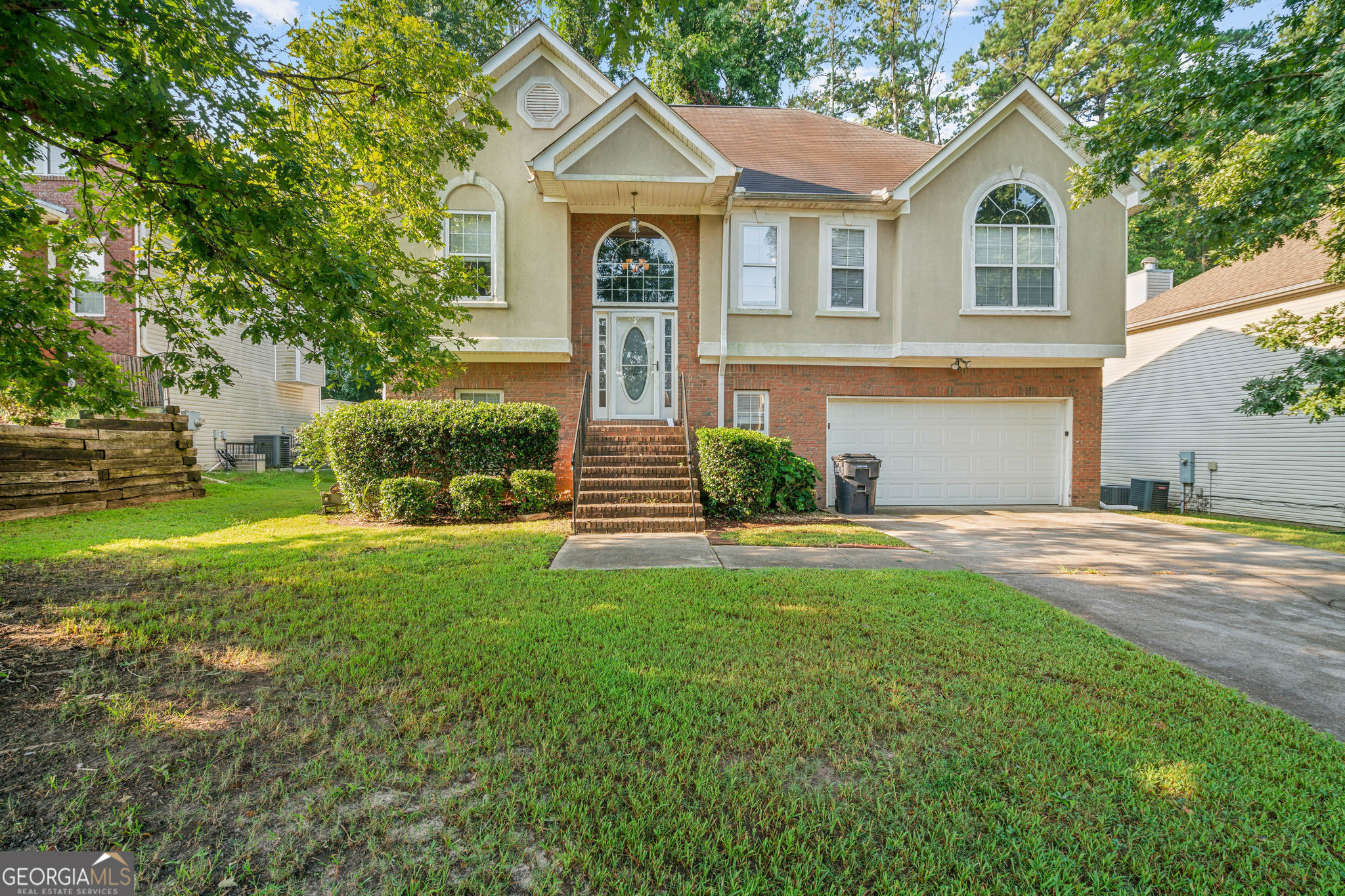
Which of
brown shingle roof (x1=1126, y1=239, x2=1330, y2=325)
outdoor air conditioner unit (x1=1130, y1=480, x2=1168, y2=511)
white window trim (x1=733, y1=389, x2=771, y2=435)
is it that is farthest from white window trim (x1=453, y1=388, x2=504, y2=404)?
outdoor air conditioner unit (x1=1130, y1=480, x2=1168, y2=511)

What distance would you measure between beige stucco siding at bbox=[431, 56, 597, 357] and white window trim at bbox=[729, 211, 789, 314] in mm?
3139

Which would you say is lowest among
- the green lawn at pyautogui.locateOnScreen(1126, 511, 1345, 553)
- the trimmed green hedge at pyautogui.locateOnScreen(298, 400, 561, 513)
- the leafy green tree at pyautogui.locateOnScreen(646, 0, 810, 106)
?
the green lawn at pyautogui.locateOnScreen(1126, 511, 1345, 553)

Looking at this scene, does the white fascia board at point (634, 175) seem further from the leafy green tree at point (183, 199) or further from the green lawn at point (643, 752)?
the green lawn at point (643, 752)

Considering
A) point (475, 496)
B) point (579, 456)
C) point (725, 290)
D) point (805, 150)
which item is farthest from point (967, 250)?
point (475, 496)

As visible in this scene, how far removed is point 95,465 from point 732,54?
19653 mm

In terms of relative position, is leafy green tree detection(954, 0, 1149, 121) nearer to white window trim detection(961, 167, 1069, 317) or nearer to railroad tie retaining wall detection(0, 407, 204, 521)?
white window trim detection(961, 167, 1069, 317)

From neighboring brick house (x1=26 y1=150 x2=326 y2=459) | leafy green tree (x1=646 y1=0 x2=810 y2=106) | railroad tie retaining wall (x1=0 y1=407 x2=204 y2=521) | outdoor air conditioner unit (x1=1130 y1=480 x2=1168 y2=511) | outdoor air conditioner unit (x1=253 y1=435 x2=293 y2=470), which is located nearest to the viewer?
railroad tie retaining wall (x1=0 y1=407 x2=204 y2=521)

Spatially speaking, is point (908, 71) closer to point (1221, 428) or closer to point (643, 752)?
point (1221, 428)

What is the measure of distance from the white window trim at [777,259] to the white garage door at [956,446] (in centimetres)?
228

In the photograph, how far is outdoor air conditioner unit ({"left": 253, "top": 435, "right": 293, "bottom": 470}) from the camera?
19.0 metres

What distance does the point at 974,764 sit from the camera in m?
2.51

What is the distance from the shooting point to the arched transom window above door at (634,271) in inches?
444

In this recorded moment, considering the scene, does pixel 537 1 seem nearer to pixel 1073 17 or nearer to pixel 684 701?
pixel 684 701

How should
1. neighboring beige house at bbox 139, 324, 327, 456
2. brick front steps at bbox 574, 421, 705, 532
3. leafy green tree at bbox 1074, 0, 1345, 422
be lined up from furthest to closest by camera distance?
neighboring beige house at bbox 139, 324, 327, 456
brick front steps at bbox 574, 421, 705, 532
leafy green tree at bbox 1074, 0, 1345, 422
